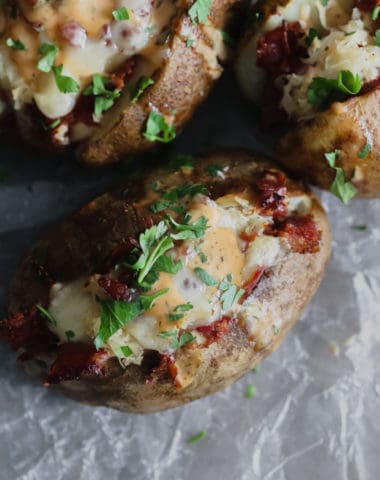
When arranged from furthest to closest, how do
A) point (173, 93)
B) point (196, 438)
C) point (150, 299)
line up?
point (196, 438) → point (173, 93) → point (150, 299)

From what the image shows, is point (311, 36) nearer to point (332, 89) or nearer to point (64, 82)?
point (332, 89)

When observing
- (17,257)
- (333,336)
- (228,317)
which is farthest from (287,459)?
(17,257)

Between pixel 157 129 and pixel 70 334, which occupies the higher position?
pixel 157 129

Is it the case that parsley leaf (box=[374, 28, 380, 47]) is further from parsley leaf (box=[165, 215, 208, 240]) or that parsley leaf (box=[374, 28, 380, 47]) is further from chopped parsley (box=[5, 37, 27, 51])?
chopped parsley (box=[5, 37, 27, 51])

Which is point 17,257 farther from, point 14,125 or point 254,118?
point 254,118

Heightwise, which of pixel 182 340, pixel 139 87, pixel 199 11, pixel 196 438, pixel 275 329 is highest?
pixel 199 11

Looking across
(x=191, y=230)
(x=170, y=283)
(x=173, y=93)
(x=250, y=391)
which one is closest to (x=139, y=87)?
(x=173, y=93)

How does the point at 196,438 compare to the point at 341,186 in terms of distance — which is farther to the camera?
the point at 196,438

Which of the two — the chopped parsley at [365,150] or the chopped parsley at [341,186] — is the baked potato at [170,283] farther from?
the chopped parsley at [365,150]
